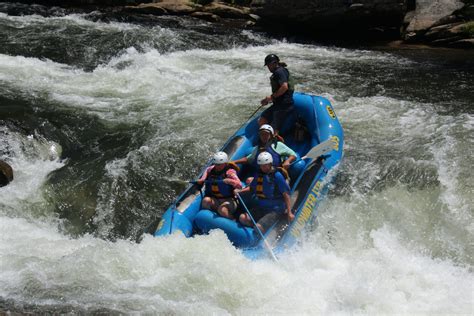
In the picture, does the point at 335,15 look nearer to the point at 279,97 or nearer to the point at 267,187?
the point at 279,97

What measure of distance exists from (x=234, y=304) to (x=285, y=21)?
10429 millimetres

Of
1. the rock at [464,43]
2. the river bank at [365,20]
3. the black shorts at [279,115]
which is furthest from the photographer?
the river bank at [365,20]

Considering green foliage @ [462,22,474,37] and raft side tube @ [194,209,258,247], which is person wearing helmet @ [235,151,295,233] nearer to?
raft side tube @ [194,209,258,247]

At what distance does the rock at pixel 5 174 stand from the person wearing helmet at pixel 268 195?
302cm

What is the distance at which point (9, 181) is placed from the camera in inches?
270

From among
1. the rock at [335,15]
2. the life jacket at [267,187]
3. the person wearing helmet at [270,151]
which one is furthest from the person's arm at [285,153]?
the rock at [335,15]

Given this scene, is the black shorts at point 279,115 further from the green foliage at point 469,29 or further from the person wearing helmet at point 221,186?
the green foliage at point 469,29

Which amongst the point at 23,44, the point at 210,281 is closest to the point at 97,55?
the point at 23,44

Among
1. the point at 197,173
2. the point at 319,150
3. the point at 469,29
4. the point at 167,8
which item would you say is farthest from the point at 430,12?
the point at 197,173

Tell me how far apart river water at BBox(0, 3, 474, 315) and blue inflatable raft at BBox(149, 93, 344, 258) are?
202 mm

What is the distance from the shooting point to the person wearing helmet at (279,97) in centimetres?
711

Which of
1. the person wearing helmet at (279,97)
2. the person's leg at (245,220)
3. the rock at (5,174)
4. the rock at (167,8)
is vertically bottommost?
the rock at (5,174)

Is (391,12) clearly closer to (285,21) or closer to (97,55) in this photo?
(285,21)

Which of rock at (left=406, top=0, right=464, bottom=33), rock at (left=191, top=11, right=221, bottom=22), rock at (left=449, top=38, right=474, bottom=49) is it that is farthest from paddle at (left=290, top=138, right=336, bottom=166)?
rock at (left=191, top=11, right=221, bottom=22)
